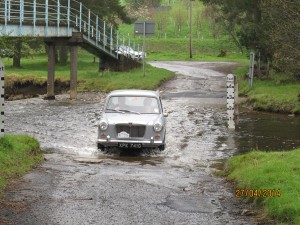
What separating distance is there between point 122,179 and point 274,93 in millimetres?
18508

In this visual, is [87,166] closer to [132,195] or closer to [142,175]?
[142,175]

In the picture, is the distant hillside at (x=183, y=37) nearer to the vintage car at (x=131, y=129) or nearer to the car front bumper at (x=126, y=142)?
the vintage car at (x=131, y=129)

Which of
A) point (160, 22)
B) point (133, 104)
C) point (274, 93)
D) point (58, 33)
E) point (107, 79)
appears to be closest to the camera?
point (133, 104)

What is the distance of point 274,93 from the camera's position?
27453 millimetres

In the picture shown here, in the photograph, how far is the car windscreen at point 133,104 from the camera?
15570 millimetres

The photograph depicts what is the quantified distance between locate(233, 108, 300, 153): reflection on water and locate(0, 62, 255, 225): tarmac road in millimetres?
597

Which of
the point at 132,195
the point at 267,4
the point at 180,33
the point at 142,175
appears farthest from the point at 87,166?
the point at 180,33

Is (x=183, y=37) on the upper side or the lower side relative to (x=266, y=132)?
upper

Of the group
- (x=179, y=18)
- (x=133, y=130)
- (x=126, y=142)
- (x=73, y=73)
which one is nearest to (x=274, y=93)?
(x=73, y=73)

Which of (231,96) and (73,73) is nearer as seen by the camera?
(231,96)

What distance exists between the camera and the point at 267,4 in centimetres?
2670

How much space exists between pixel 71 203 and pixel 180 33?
93.6 meters

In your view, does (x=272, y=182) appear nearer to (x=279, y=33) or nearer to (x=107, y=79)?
(x=279, y=33)

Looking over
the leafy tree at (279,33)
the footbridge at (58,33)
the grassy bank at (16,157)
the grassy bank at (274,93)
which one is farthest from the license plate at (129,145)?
the grassy bank at (274,93)
